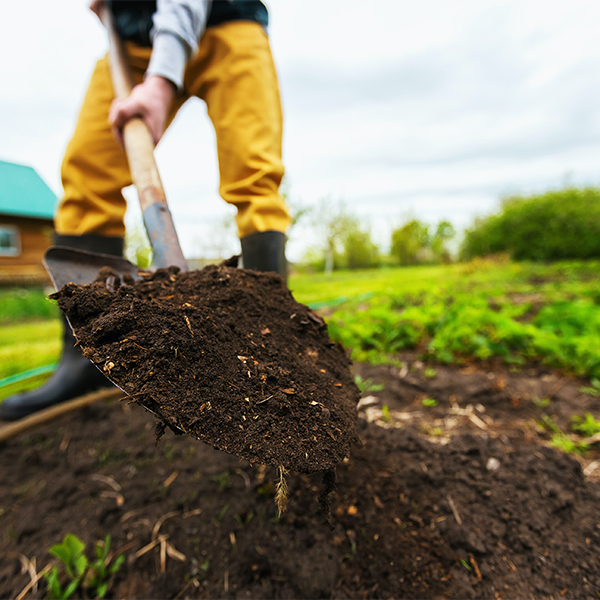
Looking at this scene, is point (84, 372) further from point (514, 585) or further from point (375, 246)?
point (375, 246)

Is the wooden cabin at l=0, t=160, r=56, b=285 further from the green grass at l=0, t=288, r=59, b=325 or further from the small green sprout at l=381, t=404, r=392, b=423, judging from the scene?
the small green sprout at l=381, t=404, r=392, b=423

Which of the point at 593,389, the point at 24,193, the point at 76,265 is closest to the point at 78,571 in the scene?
the point at 76,265

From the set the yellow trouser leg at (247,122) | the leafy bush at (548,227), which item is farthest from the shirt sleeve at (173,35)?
the leafy bush at (548,227)

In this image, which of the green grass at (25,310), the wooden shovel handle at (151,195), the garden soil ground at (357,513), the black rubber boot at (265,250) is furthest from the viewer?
the green grass at (25,310)

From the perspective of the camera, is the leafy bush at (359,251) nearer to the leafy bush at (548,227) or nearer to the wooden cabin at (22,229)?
the leafy bush at (548,227)

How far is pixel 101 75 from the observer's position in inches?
83.8

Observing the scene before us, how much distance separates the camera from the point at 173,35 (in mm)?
1651

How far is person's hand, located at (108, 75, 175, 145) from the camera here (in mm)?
1581

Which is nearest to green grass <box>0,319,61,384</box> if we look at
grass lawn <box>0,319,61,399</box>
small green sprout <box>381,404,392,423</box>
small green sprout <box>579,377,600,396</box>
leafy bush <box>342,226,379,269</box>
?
grass lawn <box>0,319,61,399</box>

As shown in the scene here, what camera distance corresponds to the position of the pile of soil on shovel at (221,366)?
799 mm

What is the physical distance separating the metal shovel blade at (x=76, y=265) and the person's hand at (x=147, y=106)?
2.03ft

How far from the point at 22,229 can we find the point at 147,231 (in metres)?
16.1

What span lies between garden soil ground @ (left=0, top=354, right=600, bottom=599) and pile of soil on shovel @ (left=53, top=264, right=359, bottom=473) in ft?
0.60

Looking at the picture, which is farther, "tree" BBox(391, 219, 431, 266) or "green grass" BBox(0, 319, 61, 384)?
"tree" BBox(391, 219, 431, 266)
